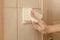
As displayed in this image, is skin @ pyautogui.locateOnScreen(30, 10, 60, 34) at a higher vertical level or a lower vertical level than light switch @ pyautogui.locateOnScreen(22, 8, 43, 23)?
lower

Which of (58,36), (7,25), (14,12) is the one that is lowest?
(58,36)

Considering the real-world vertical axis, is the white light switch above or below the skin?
above

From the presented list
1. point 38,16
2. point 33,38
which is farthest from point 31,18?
point 33,38

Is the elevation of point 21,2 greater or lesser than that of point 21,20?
greater

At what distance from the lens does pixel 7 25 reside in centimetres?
86

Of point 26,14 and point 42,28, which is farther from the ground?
point 26,14

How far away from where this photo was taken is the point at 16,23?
890mm

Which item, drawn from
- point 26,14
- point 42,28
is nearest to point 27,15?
point 26,14

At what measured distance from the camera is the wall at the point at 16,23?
2.84 ft

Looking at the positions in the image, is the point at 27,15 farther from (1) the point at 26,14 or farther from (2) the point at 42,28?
(2) the point at 42,28

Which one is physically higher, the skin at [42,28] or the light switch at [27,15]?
the light switch at [27,15]

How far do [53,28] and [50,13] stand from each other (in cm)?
18

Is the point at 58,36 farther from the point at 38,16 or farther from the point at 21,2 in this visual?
the point at 21,2

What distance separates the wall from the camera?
86 cm
